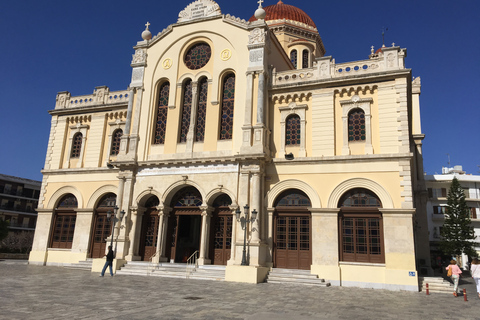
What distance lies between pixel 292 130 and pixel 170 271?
9.37 metres

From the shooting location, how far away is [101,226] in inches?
881

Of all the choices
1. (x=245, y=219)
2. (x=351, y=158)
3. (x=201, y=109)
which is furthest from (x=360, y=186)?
(x=201, y=109)

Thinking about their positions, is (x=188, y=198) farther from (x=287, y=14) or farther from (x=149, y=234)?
(x=287, y=14)

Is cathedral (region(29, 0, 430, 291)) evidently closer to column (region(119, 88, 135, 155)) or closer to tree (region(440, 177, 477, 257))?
column (region(119, 88, 135, 155))

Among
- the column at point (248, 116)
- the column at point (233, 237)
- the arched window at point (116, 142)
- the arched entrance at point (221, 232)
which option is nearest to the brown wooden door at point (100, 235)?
the arched window at point (116, 142)

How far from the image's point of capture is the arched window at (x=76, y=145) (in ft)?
80.9

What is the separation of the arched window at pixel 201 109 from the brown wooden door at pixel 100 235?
7655 mm

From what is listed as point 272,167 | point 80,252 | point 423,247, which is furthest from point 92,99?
point 423,247

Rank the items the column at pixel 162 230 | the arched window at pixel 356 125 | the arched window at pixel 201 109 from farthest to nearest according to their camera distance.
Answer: the arched window at pixel 201 109 < the column at pixel 162 230 < the arched window at pixel 356 125

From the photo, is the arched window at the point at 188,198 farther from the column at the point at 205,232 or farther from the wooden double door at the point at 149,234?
the wooden double door at the point at 149,234

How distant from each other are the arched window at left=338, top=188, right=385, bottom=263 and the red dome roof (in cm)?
1779

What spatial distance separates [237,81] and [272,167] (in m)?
5.28

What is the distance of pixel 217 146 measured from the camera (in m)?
20.0

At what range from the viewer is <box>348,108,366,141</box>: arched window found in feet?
60.3
